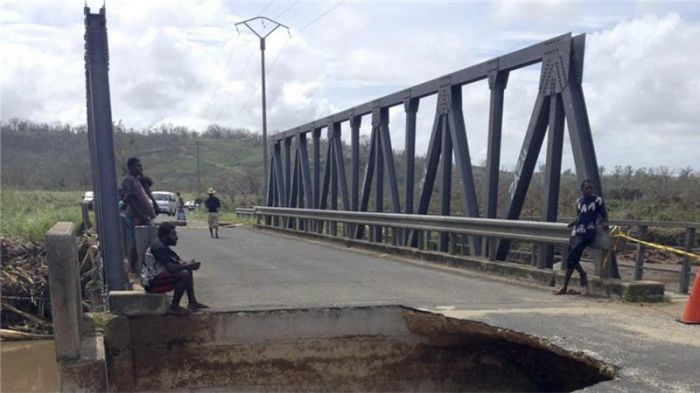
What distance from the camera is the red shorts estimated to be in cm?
672

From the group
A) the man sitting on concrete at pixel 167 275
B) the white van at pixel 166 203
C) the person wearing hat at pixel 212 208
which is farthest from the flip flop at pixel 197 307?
the white van at pixel 166 203

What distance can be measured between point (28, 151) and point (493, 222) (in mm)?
121460

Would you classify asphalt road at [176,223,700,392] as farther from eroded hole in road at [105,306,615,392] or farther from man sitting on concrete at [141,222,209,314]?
man sitting on concrete at [141,222,209,314]

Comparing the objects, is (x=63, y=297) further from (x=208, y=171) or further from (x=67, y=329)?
(x=208, y=171)

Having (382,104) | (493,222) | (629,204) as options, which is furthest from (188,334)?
(629,204)

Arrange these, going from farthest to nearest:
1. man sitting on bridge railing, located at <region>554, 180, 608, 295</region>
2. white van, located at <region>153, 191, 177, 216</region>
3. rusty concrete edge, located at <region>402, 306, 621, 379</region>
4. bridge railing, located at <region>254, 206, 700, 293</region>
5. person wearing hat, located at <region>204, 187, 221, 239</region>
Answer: white van, located at <region>153, 191, 177, 216</region>
person wearing hat, located at <region>204, 187, 221, 239</region>
bridge railing, located at <region>254, 206, 700, 293</region>
man sitting on bridge railing, located at <region>554, 180, 608, 295</region>
rusty concrete edge, located at <region>402, 306, 621, 379</region>

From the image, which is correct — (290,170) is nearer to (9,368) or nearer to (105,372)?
(9,368)

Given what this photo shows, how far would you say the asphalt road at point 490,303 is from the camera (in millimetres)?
5695

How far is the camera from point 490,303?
7.96m

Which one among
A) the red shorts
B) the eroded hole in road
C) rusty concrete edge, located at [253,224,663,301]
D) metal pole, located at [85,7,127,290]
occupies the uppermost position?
metal pole, located at [85,7,127,290]

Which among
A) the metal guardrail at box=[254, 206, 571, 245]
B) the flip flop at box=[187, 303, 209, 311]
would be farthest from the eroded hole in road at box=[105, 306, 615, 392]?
the metal guardrail at box=[254, 206, 571, 245]

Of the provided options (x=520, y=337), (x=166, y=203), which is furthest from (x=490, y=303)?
(x=166, y=203)

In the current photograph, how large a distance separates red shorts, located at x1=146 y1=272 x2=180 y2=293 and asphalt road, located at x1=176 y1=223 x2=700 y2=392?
586 millimetres

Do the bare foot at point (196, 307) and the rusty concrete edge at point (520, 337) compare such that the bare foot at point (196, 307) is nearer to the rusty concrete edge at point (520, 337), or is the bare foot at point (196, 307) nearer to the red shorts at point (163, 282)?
the red shorts at point (163, 282)
